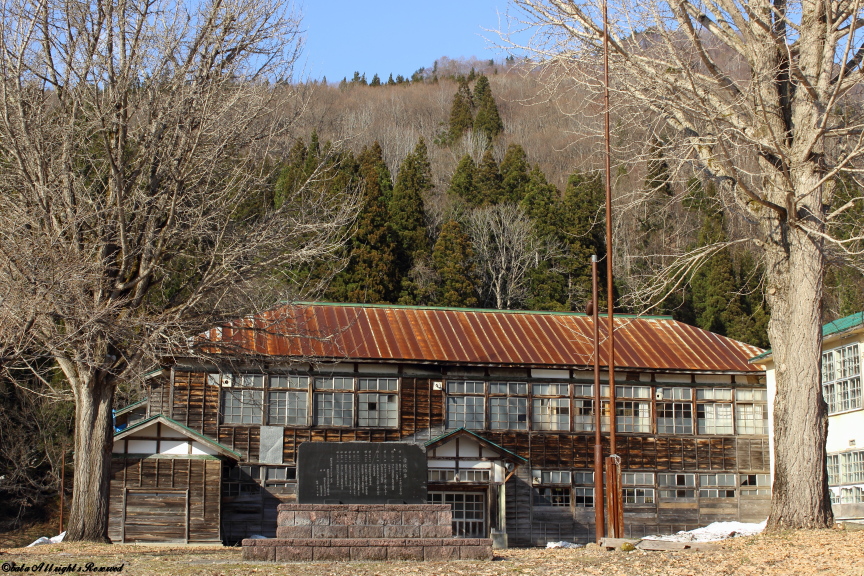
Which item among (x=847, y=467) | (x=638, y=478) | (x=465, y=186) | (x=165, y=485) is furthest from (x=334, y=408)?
(x=465, y=186)

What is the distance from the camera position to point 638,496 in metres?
28.0

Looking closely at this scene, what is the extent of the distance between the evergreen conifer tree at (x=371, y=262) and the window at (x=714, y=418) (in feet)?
65.2

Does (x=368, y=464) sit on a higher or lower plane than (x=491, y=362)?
lower

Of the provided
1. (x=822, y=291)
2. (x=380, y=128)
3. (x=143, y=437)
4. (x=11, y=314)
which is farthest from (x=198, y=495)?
(x=380, y=128)

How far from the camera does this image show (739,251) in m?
55.7

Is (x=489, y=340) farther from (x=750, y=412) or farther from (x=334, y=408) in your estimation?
(x=750, y=412)

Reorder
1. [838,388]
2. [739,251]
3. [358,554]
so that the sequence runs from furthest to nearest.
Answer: [739,251], [838,388], [358,554]

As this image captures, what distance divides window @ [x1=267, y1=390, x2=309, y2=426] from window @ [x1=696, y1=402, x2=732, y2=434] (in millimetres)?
12549

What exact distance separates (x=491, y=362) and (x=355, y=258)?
2058 centimetres

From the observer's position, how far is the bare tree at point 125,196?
15805 millimetres

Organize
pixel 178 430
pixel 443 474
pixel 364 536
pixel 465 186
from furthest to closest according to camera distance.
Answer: pixel 465 186, pixel 443 474, pixel 178 430, pixel 364 536

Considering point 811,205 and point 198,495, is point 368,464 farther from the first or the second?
point 198,495

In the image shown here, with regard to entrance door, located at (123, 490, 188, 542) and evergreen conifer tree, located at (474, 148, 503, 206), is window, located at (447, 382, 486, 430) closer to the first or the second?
entrance door, located at (123, 490, 188, 542)

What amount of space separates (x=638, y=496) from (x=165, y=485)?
14295 millimetres
